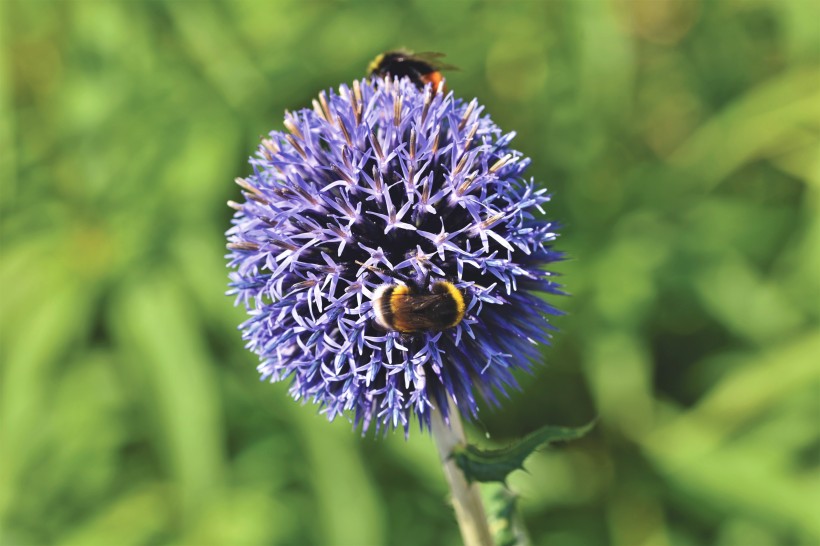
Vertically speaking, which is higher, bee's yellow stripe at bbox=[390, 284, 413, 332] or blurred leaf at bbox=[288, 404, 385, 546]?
blurred leaf at bbox=[288, 404, 385, 546]

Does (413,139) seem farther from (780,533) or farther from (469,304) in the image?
(780,533)

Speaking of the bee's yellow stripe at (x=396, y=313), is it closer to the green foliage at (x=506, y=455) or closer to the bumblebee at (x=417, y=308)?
the bumblebee at (x=417, y=308)

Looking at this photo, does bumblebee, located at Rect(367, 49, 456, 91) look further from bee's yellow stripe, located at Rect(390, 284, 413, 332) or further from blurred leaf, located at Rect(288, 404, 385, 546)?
blurred leaf, located at Rect(288, 404, 385, 546)

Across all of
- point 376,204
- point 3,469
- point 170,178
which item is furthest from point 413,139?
point 3,469

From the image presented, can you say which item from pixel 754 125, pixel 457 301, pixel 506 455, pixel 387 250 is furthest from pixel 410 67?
pixel 754 125

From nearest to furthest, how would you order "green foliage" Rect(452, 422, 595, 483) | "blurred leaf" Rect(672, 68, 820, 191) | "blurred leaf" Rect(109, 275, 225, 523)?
"green foliage" Rect(452, 422, 595, 483), "blurred leaf" Rect(109, 275, 225, 523), "blurred leaf" Rect(672, 68, 820, 191)

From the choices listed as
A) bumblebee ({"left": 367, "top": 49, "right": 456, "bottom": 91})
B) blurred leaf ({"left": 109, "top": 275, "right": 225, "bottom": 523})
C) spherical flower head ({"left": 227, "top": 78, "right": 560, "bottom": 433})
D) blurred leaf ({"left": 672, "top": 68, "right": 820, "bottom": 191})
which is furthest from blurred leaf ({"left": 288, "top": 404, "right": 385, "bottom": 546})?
blurred leaf ({"left": 672, "top": 68, "right": 820, "bottom": 191})

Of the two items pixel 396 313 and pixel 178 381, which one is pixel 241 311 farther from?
pixel 396 313
